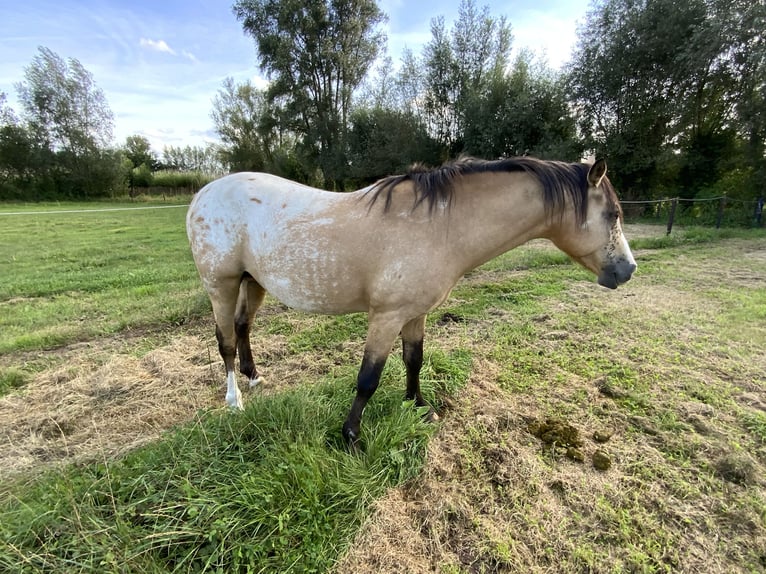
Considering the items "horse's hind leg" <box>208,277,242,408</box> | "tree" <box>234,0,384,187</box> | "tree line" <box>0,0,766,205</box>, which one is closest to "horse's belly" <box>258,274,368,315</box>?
"horse's hind leg" <box>208,277,242,408</box>

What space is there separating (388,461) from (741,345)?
372cm

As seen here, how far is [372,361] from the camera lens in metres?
1.99

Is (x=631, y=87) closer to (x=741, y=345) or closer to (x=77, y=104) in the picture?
(x=741, y=345)

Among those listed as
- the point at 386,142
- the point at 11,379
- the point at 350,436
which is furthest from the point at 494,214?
the point at 386,142

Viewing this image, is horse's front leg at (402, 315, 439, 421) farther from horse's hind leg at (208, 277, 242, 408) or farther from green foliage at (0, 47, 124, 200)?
green foliage at (0, 47, 124, 200)

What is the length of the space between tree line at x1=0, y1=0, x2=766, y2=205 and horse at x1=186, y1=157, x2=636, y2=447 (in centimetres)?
1259

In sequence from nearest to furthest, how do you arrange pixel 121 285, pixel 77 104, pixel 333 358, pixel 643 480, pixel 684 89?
pixel 643 480
pixel 333 358
pixel 121 285
pixel 684 89
pixel 77 104

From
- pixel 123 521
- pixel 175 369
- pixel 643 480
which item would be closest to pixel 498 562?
pixel 643 480

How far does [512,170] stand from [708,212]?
1397 cm

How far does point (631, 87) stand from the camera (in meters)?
12.2

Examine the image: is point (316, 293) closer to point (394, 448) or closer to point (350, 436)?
point (350, 436)

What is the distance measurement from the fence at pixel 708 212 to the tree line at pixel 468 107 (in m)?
0.77

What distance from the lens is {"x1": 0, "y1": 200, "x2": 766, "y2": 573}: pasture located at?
1.41 metres

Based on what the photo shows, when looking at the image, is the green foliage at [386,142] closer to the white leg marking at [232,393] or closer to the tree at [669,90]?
the tree at [669,90]
